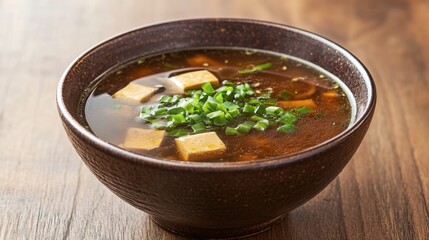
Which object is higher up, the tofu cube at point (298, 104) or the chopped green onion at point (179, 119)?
the tofu cube at point (298, 104)

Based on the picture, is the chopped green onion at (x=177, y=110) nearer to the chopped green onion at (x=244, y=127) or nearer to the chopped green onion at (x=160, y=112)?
the chopped green onion at (x=160, y=112)

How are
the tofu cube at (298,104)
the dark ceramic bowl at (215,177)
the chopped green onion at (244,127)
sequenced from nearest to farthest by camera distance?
the dark ceramic bowl at (215,177) < the chopped green onion at (244,127) < the tofu cube at (298,104)

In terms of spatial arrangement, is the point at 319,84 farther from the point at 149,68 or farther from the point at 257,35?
the point at 149,68

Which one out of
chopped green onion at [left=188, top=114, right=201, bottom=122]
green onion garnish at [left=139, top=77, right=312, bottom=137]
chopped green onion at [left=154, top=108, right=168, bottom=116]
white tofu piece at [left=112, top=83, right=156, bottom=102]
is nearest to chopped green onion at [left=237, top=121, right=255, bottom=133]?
green onion garnish at [left=139, top=77, right=312, bottom=137]

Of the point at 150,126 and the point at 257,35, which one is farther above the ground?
the point at 257,35

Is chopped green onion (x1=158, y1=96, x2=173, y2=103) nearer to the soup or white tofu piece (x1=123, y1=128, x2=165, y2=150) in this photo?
the soup

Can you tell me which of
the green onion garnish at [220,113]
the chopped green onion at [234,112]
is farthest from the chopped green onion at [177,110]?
the chopped green onion at [234,112]

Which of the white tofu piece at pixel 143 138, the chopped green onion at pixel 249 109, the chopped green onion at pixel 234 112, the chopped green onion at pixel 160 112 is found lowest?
the white tofu piece at pixel 143 138

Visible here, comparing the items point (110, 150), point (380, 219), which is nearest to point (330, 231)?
point (380, 219)
